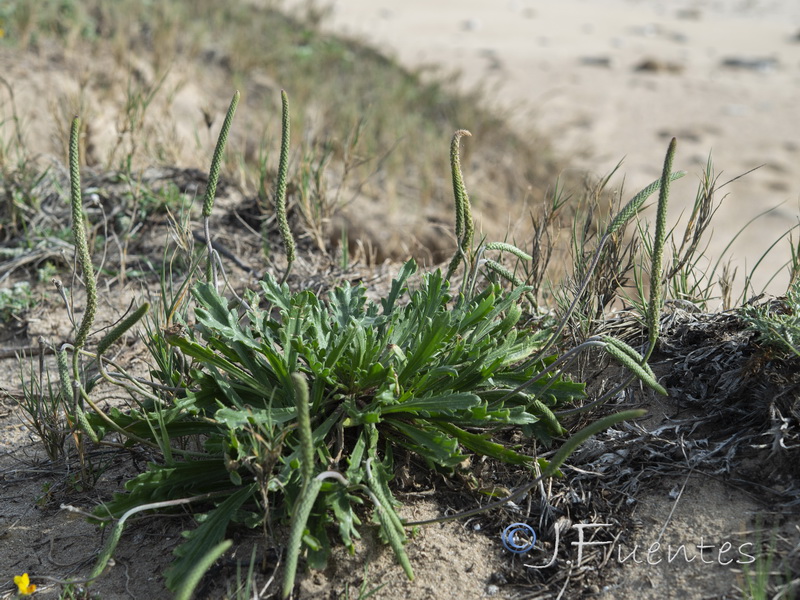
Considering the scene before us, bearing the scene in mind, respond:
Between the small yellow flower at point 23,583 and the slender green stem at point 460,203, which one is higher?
the slender green stem at point 460,203

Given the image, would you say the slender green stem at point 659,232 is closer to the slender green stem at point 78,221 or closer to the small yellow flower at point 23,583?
the slender green stem at point 78,221

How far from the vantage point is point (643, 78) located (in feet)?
32.3

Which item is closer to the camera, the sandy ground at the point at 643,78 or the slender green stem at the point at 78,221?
the slender green stem at the point at 78,221

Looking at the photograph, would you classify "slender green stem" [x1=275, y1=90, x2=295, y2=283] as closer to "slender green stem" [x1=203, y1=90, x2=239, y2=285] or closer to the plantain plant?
the plantain plant

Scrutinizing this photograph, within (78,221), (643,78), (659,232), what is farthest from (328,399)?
(643,78)

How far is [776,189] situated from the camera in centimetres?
677

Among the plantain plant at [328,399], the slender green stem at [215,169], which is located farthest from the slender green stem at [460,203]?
the slender green stem at [215,169]

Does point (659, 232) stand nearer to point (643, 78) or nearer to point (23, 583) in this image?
point (23, 583)

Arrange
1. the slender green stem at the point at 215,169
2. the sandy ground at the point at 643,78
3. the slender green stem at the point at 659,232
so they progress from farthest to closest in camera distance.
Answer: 1. the sandy ground at the point at 643,78
2. the slender green stem at the point at 215,169
3. the slender green stem at the point at 659,232

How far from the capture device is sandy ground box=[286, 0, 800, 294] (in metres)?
6.93

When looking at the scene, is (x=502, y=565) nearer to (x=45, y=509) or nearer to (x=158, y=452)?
(x=158, y=452)

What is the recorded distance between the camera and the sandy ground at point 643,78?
6.93 metres

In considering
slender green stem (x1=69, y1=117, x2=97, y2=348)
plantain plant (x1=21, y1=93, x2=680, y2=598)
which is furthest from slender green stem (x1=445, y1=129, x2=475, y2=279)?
slender green stem (x1=69, y1=117, x2=97, y2=348)

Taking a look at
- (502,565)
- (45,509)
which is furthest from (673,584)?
(45,509)
